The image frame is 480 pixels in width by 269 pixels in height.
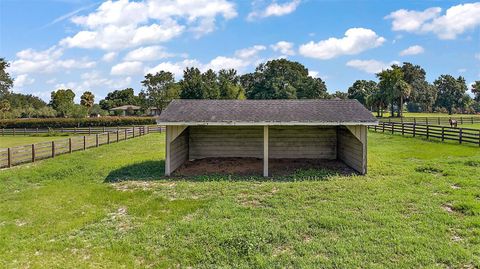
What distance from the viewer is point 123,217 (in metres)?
6.66

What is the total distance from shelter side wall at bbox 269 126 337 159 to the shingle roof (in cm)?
157

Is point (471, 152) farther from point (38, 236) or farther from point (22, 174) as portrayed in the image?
point (22, 174)

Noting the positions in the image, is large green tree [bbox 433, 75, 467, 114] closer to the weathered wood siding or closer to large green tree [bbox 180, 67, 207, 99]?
large green tree [bbox 180, 67, 207, 99]

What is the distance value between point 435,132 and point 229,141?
14.5m

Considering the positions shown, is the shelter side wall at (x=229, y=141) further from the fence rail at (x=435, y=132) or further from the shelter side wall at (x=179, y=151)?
the fence rail at (x=435, y=132)

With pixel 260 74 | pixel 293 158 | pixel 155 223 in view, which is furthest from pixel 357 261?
pixel 260 74

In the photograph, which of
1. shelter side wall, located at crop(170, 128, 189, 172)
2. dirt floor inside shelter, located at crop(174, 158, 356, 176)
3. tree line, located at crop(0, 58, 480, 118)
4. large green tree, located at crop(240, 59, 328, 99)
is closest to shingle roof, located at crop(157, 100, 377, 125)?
shelter side wall, located at crop(170, 128, 189, 172)

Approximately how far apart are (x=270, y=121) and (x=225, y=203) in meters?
3.77

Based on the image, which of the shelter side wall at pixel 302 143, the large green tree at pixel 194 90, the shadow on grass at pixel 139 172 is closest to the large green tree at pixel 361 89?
the large green tree at pixel 194 90

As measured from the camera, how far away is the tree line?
175ft

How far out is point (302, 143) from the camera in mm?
13617

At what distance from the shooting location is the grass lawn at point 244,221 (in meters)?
4.84

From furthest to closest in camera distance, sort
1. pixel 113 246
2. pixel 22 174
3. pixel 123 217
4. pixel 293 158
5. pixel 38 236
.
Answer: pixel 293 158
pixel 22 174
pixel 123 217
pixel 38 236
pixel 113 246

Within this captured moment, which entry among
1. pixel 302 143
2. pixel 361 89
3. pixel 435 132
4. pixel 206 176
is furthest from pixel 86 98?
pixel 206 176
